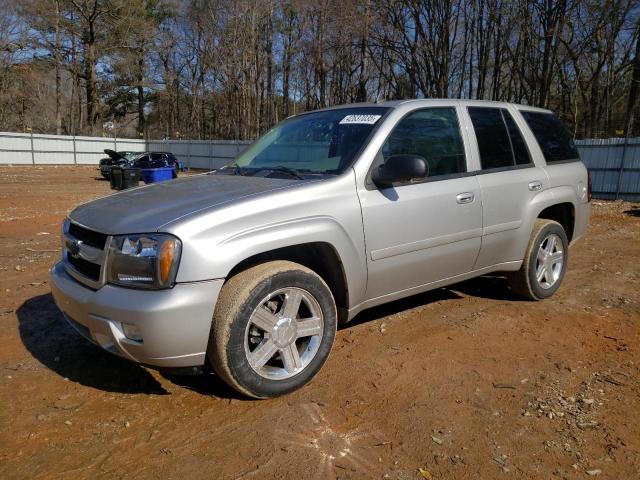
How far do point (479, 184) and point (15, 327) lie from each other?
399 centimetres

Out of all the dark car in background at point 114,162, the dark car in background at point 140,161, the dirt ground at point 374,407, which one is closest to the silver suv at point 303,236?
the dirt ground at point 374,407

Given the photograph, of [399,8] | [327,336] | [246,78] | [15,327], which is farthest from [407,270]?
[246,78]

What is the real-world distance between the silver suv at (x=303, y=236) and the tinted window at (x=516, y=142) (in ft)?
0.05

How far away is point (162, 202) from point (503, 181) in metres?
2.80

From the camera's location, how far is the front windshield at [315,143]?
3.58 m

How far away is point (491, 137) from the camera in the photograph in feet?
14.4

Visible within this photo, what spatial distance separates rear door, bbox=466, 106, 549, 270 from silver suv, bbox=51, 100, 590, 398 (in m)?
0.01

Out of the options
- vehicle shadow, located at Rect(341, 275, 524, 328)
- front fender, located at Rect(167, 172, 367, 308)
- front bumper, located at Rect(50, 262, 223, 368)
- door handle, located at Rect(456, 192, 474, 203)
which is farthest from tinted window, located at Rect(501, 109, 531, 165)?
front bumper, located at Rect(50, 262, 223, 368)

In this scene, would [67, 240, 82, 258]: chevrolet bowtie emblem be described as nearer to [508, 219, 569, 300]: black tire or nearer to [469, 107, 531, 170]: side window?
[469, 107, 531, 170]: side window

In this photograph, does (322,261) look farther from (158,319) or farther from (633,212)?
(633,212)

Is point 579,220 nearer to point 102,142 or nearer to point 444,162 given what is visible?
point 444,162

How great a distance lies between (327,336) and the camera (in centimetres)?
323

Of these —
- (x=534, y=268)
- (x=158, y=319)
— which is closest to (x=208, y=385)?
(x=158, y=319)

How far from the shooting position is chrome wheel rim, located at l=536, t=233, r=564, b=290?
15.9ft
